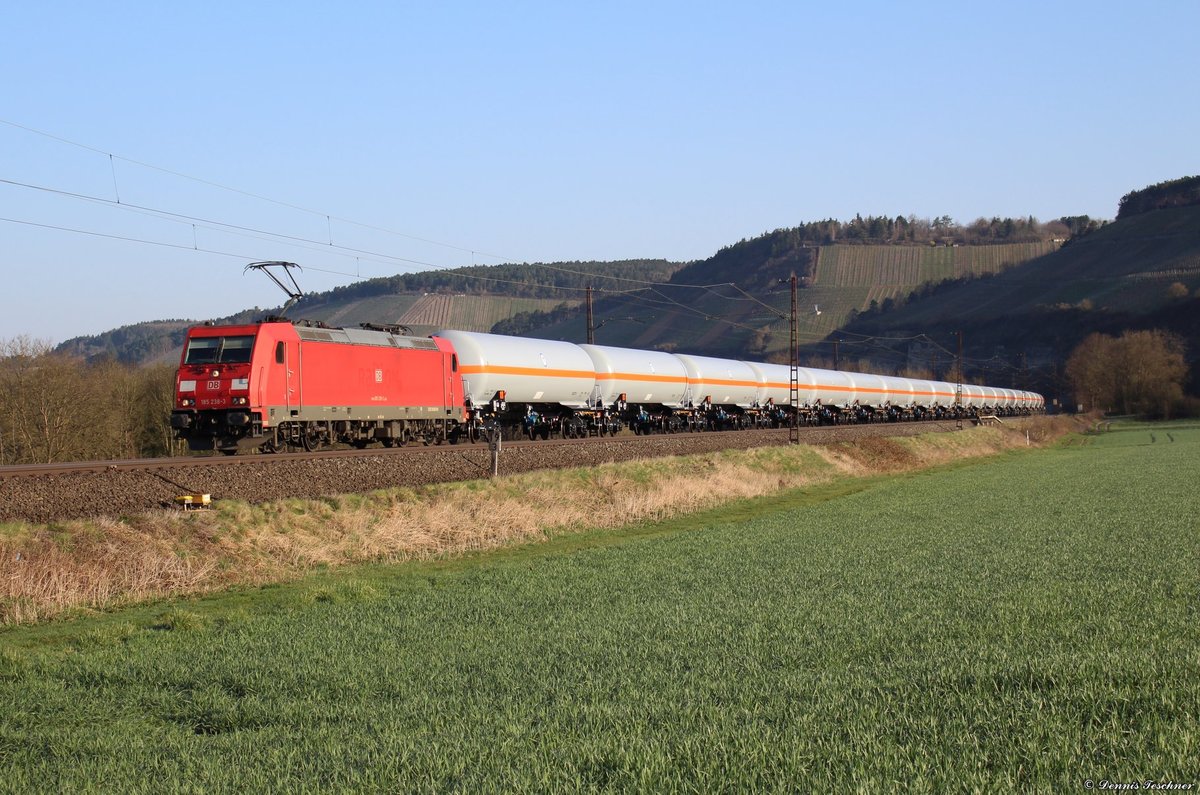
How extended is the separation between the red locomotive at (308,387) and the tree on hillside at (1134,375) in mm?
107262

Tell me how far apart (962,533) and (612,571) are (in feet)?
29.9

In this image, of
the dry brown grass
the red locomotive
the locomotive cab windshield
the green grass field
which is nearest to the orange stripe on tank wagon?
the red locomotive

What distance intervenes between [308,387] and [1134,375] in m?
117

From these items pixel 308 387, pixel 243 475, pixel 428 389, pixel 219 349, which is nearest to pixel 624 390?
pixel 428 389

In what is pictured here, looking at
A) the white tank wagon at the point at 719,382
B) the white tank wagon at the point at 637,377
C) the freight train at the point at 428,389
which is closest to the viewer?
the freight train at the point at 428,389

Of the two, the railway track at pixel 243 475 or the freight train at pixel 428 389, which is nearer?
the railway track at pixel 243 475

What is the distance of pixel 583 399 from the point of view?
152 feet

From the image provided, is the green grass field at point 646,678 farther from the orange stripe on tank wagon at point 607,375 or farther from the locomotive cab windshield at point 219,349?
the orange stripe on tank wagon at point 607,375

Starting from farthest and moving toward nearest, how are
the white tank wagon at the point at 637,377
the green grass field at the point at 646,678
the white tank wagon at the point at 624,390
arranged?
the white tank wagon at the point at 637,377 < the white tank wagon at the point at 624,390 < the green grass field at the point at 646,678

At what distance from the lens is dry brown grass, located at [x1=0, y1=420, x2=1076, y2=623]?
1664 cm

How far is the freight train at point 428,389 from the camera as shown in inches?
1147

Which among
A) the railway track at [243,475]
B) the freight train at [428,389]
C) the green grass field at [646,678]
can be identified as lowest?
the green grass field at [646,678]

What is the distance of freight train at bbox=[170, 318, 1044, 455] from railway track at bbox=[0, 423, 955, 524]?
1698 mm

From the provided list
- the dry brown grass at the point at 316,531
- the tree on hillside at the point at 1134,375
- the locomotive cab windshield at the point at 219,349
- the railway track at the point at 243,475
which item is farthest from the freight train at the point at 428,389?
the tree on hillside at the point at 1134,375
